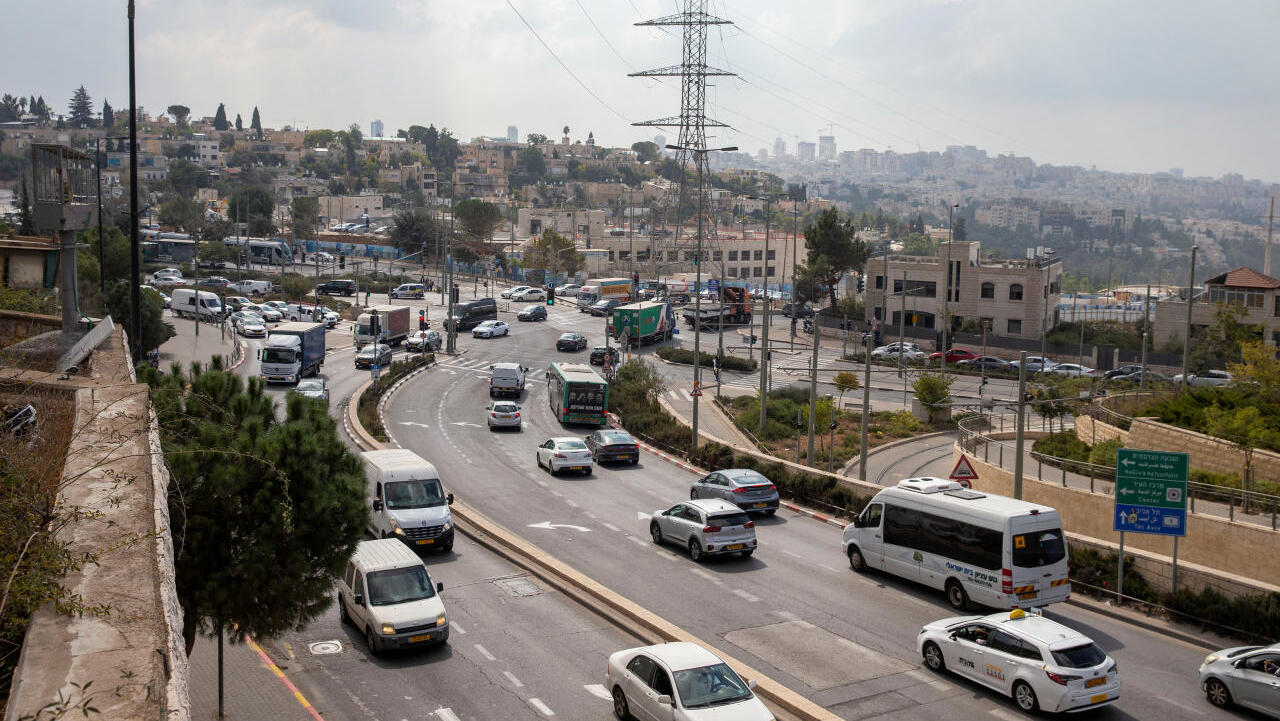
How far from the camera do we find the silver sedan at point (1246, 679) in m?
14.8

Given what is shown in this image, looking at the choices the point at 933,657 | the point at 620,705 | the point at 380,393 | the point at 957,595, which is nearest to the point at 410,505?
the point at 620,705

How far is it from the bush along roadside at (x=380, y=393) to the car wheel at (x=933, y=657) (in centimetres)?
2409

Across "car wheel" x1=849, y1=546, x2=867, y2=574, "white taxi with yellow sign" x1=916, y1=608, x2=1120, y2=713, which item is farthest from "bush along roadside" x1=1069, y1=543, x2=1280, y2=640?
"white taxi with yellow sign" x1=916, y1=608, x2=1120, y2=713

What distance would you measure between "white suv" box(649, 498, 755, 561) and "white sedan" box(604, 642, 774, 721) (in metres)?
8.43

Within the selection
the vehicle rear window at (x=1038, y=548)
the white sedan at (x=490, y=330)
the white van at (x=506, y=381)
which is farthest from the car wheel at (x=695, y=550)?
the white sedan at (x=490, y=330)

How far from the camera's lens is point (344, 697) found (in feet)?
50.6

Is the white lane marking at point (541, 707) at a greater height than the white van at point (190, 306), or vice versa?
the white van at point (190, 306)

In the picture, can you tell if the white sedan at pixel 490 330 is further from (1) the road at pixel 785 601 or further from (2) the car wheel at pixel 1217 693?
(2) the car wheel at pixel 1217 693

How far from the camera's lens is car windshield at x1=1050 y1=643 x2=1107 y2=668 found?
1462cm

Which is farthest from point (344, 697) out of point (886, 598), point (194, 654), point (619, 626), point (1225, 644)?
point (1225, 644)

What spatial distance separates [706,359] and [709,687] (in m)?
54.6

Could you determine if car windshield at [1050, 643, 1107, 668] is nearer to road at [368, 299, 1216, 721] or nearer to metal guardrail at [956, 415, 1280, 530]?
road at [368, 299, 1216, 721]

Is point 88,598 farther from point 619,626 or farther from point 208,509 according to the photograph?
point 619,626

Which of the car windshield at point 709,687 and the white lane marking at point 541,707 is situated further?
the white lane marking at point 541,707
